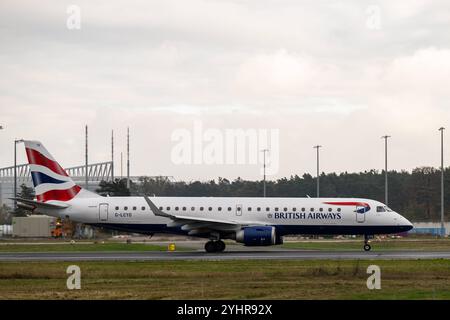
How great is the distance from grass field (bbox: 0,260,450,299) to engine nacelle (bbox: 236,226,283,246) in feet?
26.7

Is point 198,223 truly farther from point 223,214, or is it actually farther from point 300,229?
point 300,229

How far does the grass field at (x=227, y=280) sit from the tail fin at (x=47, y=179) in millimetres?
13350

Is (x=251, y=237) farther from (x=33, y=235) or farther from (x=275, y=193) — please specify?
(x=275, y=193)

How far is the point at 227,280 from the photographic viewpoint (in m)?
28.5

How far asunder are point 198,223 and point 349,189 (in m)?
89.5

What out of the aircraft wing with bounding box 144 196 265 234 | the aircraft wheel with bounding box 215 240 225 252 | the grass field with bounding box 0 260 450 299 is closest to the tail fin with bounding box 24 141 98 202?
the aircraft wing with bounding box 144 196 265 234

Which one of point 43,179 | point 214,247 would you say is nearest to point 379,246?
point 214,247

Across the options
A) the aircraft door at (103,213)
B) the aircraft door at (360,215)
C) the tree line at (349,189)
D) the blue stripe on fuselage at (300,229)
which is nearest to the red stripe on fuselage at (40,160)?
the aircraft door at (103,213)

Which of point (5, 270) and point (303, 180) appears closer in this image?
point (5, 270)

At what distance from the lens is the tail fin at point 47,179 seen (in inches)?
2002

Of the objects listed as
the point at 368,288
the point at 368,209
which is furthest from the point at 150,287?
the point at 368,209

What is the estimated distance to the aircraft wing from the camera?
1852 inches
